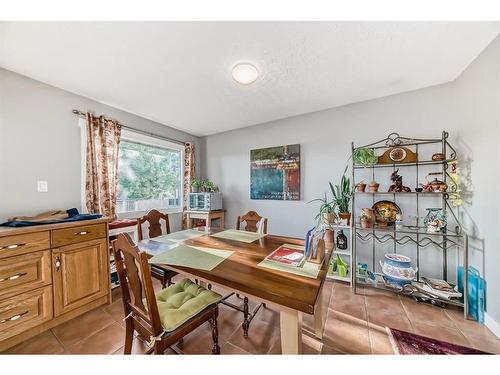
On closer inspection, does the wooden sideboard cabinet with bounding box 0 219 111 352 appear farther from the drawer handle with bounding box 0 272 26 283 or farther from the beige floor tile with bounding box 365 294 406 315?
the beige floor tile with bounding box 365 294 406 315

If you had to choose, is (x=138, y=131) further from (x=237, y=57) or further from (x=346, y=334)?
(x=346, y=334)

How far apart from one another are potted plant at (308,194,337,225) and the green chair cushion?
5.29ft

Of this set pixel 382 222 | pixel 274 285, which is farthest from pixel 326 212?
pixel 274 285

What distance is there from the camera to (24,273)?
4.82 ft

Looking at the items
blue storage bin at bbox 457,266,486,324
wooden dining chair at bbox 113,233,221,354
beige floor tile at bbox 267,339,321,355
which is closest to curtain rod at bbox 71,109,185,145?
wooden dining chair at bbox 113,233,221,354

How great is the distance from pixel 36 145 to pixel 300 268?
278 centimetres

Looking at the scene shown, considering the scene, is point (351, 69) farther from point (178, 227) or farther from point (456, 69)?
point (178, 227)

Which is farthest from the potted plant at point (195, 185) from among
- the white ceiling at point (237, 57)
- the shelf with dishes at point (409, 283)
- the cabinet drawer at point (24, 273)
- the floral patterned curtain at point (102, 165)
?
the shelf with dishes at point (409, 283)

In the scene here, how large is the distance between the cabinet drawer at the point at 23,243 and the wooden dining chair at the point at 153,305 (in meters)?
0.99

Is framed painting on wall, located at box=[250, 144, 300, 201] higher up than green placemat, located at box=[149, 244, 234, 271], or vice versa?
framed painting on wall, located at box=[250, 144, 300, 201]

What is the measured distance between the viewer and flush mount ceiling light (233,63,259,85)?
168 centimetres

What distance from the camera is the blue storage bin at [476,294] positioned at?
5.27 feet

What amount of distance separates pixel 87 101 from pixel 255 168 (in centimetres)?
242
